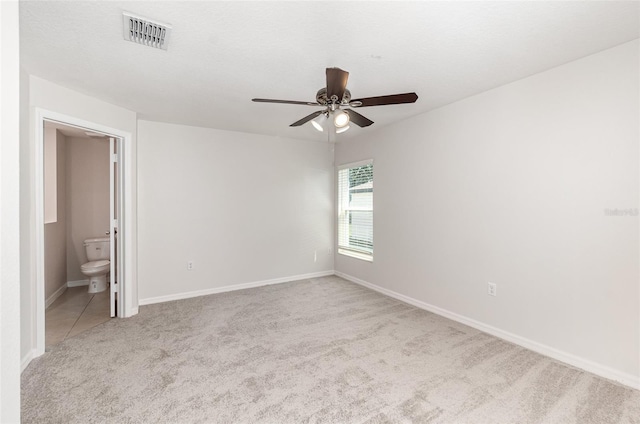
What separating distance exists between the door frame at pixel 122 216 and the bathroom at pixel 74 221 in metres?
0.38

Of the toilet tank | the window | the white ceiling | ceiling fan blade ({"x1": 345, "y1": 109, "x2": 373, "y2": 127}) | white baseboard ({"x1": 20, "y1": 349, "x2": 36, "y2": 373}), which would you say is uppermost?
the white ceiling

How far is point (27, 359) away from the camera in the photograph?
2398 mm

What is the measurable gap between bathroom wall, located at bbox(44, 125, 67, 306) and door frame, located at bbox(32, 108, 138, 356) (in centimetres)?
124

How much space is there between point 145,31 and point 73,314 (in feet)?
11.3

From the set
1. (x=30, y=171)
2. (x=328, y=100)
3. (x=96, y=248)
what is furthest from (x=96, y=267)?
(x=328, y=100)

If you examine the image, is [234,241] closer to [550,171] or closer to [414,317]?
[414,317]

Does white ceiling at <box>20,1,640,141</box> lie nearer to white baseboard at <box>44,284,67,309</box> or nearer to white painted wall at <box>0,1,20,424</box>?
white painted wall at <box>0,1,20,424</box>

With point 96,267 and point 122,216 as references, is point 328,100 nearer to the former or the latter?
point 122,216

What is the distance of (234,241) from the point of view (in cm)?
454

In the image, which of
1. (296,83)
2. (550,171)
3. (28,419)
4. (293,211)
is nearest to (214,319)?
(28,419)

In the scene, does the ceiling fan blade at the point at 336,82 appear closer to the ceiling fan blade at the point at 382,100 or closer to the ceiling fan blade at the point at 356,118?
the ceiling fan blade at the point at 382,100

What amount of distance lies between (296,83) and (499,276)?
9.04 ft

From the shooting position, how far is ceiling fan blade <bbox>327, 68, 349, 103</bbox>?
1894mm

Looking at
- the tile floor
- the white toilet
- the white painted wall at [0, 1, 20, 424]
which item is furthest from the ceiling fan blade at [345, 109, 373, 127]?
the white toilet
